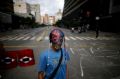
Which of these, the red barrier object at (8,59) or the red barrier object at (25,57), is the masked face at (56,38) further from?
the red barrier object at (8,59)

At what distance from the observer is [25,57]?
17.7ft

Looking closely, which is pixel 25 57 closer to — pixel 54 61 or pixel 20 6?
pixel 54 61

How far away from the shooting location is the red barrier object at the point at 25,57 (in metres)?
5.31

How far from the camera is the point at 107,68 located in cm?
816

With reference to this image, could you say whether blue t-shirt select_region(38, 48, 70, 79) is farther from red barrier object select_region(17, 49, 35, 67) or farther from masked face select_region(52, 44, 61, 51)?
red barrier object select_region(17, 49, 35, 67)

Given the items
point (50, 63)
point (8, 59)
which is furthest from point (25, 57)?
point (50, 63)

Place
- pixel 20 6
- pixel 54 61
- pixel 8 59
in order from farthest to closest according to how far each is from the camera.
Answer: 1. pixel 20 6
2. pixel 8 59
3. pixel 54 61

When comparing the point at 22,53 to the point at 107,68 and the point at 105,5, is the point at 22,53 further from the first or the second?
the point at 105,5

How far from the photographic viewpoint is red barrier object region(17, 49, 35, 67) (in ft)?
17.4

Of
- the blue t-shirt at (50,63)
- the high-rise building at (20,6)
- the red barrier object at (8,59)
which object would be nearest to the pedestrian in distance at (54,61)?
the blue t-shirt at (50,63)

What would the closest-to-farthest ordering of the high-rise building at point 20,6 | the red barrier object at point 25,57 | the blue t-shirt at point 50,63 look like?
the blue t-shirt at point 50,63 < the red barrier object at point 25,57 < the high-rise building at point 20,6

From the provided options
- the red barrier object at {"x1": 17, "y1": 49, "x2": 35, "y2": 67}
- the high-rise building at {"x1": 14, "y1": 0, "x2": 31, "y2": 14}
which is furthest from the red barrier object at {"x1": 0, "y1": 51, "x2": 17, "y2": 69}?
the high-rise building at {"x1": 14, "y1": 0, "x2": 31, "y2": 14}

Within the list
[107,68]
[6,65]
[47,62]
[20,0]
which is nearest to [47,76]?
[47,62]

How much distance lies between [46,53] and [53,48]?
0.48 feet
